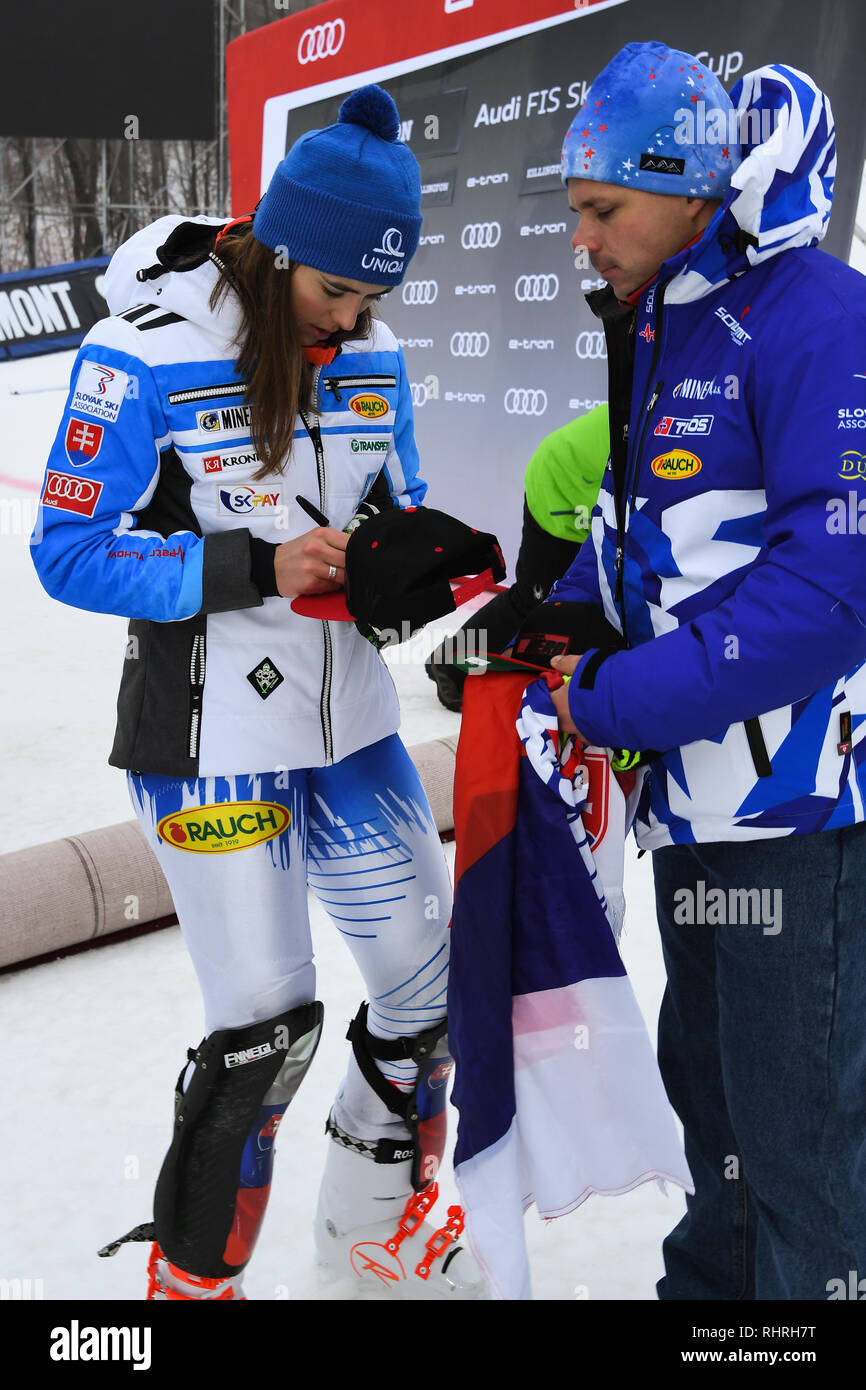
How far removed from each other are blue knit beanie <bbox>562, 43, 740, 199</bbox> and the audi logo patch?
2.48 feet

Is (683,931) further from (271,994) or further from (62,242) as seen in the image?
(62,242)

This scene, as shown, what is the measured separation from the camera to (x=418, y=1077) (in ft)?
6.41

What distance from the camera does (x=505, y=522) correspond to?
20.8 ft

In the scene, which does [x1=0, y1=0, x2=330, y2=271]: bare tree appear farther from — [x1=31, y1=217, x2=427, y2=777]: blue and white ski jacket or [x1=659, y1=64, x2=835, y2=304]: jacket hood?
[x1=659, y1=64, x2=835, y2=304]: jacket hood

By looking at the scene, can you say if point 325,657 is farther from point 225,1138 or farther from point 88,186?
point 88,186

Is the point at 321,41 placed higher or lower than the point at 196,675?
higher

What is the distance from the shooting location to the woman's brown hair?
1644 millimetres

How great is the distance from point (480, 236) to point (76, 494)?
16.9 ft

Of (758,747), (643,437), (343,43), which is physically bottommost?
(758,747)

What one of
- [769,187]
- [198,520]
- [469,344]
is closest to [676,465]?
[769,187]

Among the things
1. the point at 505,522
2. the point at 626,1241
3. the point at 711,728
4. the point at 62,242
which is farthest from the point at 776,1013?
the point at 62,242

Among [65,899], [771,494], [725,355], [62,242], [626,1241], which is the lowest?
[626,1241]

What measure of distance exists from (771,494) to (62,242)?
70.7 feet

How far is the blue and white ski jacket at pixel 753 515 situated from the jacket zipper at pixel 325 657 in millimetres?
484
